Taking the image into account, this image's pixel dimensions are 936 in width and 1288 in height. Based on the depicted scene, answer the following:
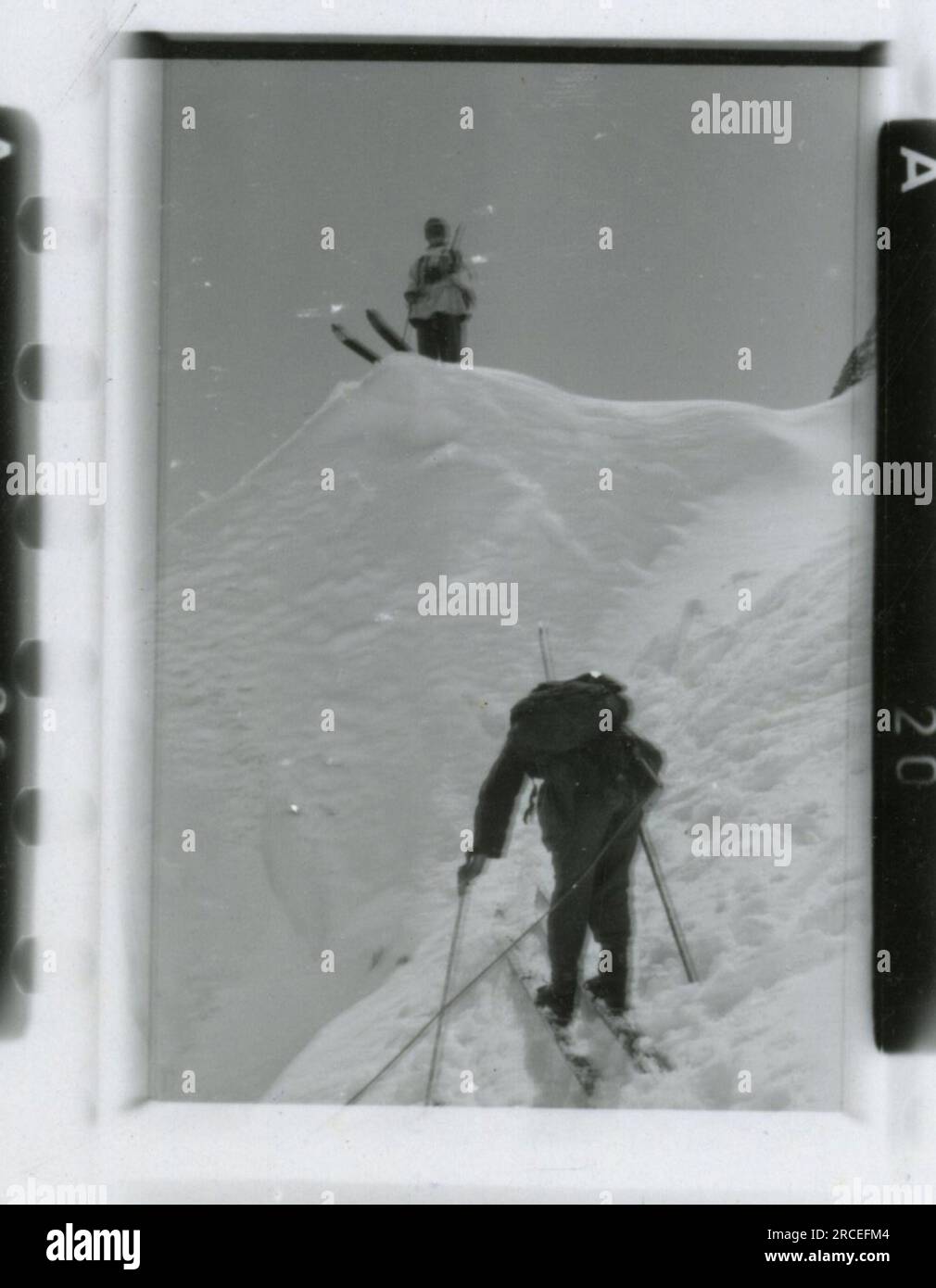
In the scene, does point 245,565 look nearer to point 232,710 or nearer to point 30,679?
point 232,710

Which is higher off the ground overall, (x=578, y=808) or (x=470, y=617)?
(x=470, y=617)

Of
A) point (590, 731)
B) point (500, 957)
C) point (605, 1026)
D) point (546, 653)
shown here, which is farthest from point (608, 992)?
point (546, 653)

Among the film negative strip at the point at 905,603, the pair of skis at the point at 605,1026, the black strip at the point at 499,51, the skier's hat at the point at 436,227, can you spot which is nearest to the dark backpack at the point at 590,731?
the pair of skis at the point at 605,1026

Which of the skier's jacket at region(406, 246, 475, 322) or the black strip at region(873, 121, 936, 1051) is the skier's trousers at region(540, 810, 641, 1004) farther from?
the skier's jacket at region(406, 246, 475, 322)

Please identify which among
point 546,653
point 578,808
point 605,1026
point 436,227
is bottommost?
point 605,1026

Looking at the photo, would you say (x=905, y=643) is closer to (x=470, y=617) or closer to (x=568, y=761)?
(x=568, y=761)
